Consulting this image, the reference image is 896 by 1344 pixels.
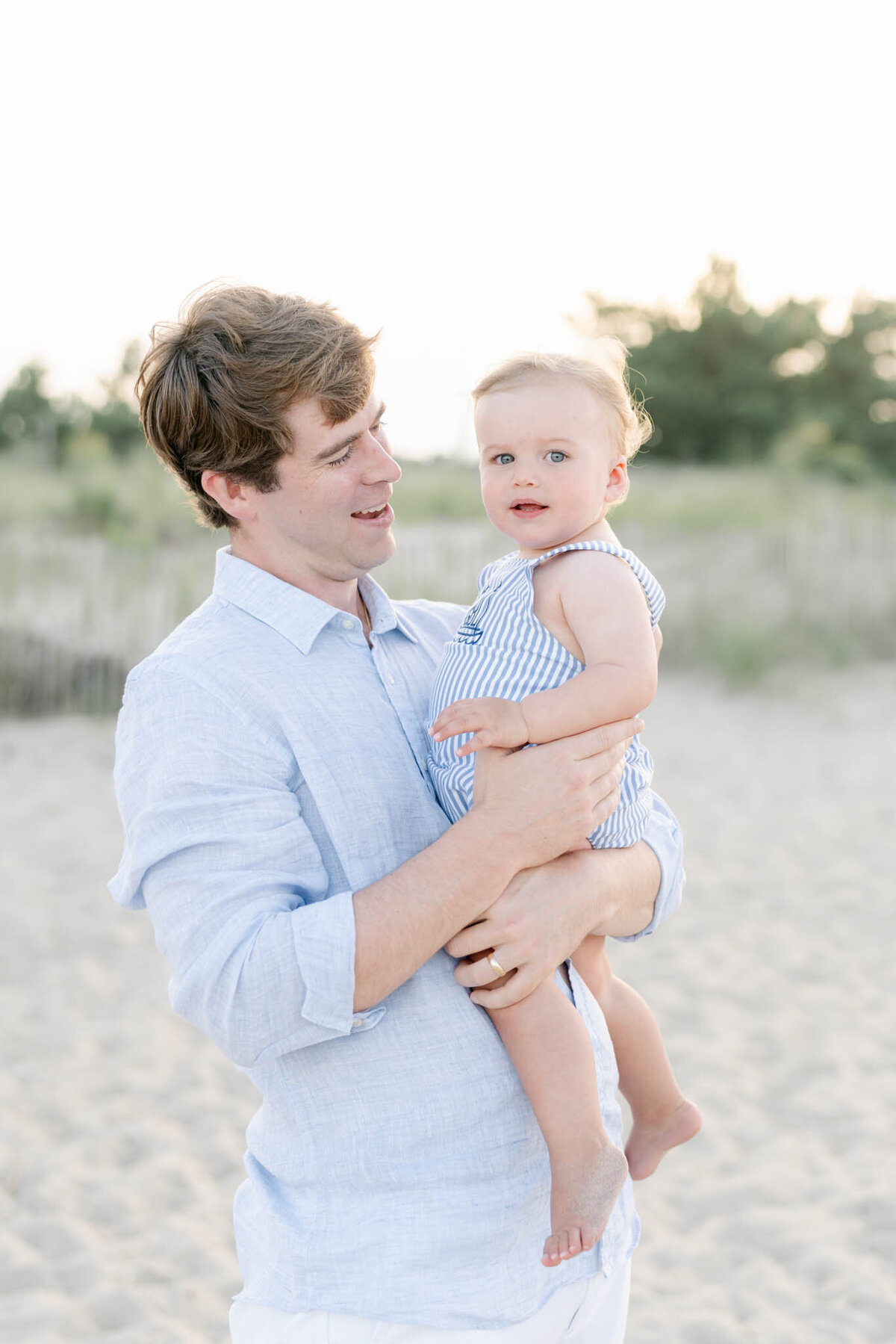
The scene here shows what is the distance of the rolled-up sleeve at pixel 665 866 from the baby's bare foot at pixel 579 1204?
39cm

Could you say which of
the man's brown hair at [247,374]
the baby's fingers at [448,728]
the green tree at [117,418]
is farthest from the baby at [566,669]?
the green tree at [117,418]

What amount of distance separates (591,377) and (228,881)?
108 cm

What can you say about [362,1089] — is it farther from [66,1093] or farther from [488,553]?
[488,553]

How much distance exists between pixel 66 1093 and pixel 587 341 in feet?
12.4

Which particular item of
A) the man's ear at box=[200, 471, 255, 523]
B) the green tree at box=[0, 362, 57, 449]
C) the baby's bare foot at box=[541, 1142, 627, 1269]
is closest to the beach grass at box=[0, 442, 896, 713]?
the green tree at box=[0, 362, 57, 449]

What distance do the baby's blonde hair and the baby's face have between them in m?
0.01

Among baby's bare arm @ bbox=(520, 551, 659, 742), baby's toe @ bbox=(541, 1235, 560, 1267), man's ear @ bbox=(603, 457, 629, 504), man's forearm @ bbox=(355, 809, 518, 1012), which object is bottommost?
baby's toe @ bbox=(541, 1235, 560, 1267)

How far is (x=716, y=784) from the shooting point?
8758 millimetres

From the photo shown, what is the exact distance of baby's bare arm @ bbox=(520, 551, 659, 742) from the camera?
176cm

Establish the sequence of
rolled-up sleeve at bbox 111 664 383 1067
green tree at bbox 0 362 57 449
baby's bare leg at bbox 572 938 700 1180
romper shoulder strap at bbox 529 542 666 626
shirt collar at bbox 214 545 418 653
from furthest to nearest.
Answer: green tree at bbox 0 362 57 449 → baby's bare leg at bbox 572 938 700 1180 → romper shoulder strap at bbox 529 542 666 626 → shirt collar at bbox 214 545 418 653 → rolled-up sleeve at bbox 111 664 383 1067

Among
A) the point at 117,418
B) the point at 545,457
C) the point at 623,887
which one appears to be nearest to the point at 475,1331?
the point at 623,887

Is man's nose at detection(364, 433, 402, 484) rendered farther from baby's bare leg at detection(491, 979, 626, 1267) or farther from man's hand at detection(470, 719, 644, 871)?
baby's bare leg at detection(491, 979, 626, 1267)

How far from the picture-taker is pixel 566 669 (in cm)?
188

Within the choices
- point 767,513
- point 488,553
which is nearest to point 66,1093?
point 488,553
